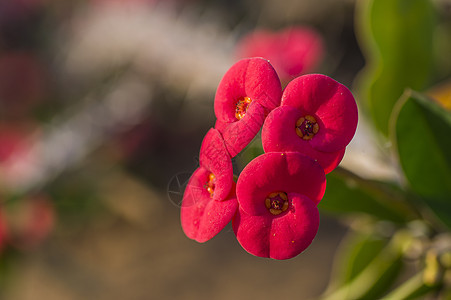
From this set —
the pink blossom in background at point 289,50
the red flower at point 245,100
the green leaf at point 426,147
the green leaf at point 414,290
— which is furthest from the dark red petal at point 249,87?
the pink blossom in background at point 289,50

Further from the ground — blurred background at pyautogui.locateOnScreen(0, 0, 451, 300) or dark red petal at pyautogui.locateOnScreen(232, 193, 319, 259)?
dark red petal at pyautogui.locateOnScreen(232, 193, 319, 259)

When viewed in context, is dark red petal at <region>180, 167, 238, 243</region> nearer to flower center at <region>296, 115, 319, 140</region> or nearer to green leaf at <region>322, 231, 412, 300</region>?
flower center at <region>296, 115, 319, 140</region>

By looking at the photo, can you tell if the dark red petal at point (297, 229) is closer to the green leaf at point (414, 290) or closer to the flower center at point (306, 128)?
the flower center at point (306, 128)

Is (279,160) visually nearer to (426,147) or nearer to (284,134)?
(284,134)

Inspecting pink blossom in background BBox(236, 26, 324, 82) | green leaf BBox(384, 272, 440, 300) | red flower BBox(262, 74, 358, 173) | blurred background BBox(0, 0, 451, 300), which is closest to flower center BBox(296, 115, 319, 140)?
red flower BBox(262, 74, 358, 173)

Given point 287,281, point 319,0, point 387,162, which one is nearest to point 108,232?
point 287,281

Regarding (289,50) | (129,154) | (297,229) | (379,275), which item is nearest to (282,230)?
(297,229)
